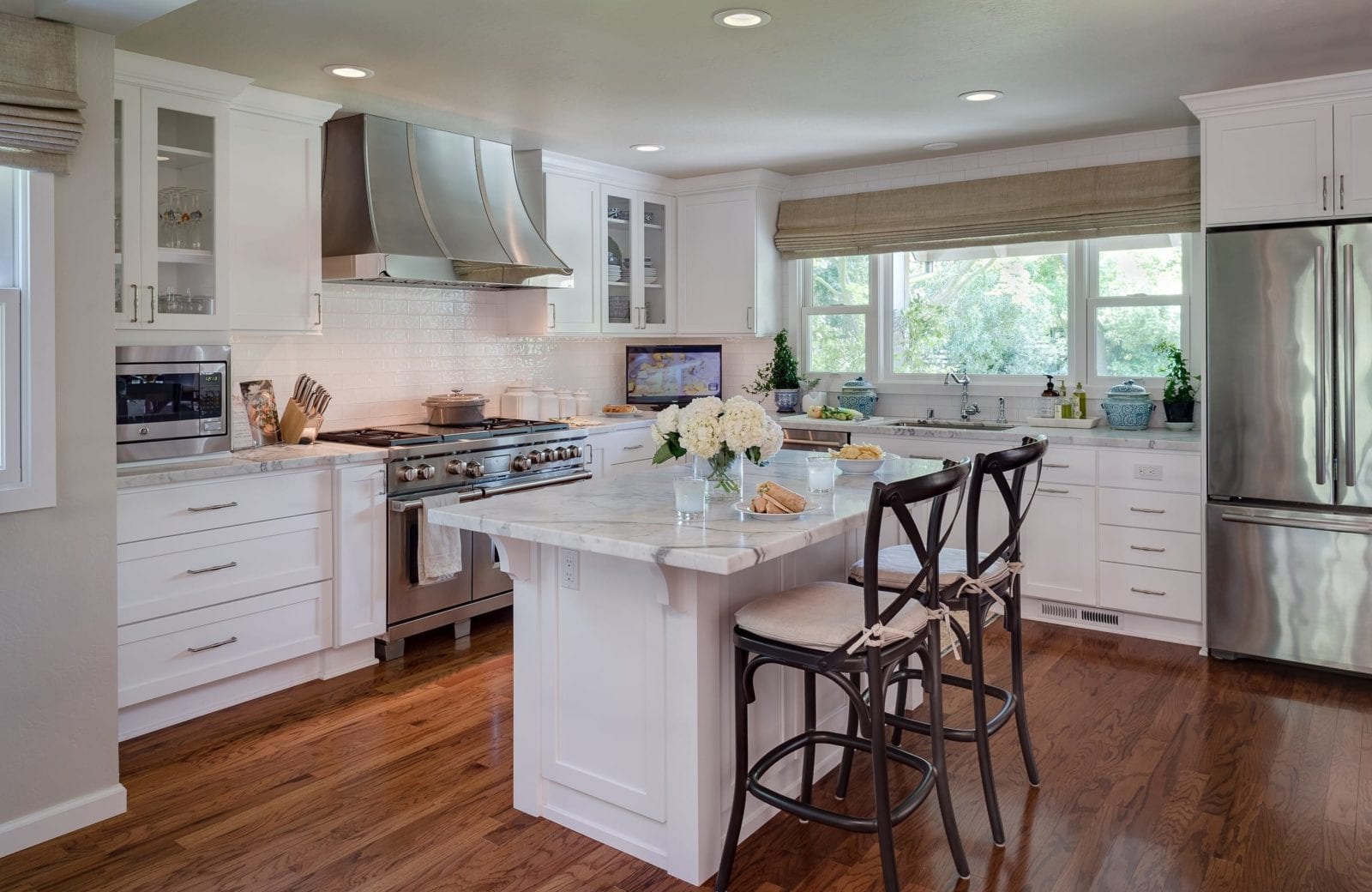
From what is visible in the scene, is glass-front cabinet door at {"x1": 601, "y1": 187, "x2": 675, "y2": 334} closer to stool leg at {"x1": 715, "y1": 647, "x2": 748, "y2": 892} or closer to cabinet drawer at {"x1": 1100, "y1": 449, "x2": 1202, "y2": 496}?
cabinet drawer at {"x1": 1100, "y1": 449, "x2": 1202, "y2": 496}

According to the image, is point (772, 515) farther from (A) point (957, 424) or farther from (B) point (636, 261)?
(B) point (636, 261)

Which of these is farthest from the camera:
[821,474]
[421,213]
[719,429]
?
[421,213]

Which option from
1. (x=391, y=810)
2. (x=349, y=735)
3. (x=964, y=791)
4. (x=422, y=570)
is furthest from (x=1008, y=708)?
(x=422, y=570)

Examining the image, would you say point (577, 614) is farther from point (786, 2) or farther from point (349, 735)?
point (786, 2)

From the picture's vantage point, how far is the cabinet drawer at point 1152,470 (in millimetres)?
4430

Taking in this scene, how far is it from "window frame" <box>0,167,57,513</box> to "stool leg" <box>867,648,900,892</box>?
7.35 ft

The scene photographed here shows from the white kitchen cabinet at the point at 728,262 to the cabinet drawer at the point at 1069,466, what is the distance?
1990mm

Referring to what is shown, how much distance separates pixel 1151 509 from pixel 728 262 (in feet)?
9.23

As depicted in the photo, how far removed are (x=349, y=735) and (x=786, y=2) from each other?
2.88 m

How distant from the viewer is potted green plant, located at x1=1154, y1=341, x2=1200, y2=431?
16.0 ft

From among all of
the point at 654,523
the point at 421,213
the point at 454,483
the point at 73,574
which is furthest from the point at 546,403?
the point at 654,523

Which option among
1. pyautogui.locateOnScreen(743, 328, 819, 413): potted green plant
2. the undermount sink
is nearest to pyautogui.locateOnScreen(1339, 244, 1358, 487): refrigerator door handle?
the undermount sink

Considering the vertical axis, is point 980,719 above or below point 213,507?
below

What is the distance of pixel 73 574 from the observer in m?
2.76
